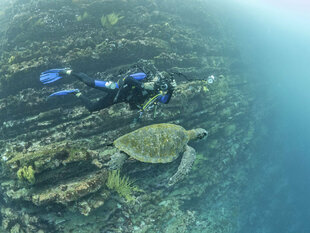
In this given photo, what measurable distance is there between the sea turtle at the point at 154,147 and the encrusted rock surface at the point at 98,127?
497 mm

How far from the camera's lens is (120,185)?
574 centimetres

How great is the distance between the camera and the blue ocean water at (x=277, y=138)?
47.8ft

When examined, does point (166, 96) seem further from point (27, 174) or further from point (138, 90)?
point (27, 174)

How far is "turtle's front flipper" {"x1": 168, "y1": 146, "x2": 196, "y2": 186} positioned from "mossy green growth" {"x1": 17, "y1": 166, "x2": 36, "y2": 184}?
388 cm

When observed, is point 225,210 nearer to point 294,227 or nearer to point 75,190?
point 75,190

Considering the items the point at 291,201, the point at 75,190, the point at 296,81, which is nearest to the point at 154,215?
the point at 75,190

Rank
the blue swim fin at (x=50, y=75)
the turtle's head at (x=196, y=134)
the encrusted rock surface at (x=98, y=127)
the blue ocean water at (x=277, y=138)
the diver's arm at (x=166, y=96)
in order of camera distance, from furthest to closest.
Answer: the blue ocean water at (x=277, y=138) → the blue swim fin at (x=50, y=75) → the turtle's head at (x=196, y=134) → the diver's arm at (x=166, y=96) → the encrusted rock surface at (x=98, y=127)

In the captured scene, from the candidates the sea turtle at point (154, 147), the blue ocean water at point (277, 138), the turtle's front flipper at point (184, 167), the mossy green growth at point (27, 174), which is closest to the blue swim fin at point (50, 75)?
the mossy green growth at point (27, 174)

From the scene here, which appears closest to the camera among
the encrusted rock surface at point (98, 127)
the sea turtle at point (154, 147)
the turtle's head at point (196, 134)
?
the encrusted rock surface at point (98, 127)

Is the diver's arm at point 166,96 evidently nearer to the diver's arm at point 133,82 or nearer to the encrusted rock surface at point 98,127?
the diver's arm at point 133,82

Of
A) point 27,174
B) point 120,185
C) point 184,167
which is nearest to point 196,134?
point 184,167

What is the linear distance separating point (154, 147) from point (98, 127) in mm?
2615

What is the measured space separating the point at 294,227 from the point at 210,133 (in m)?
15.2

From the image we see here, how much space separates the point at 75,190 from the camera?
4.78 meters
